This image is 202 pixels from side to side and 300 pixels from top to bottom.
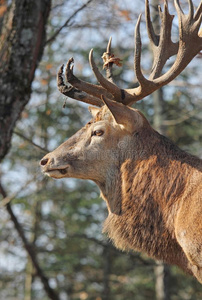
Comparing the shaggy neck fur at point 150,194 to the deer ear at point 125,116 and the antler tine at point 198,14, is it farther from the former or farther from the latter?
the antler tine at point 198,14

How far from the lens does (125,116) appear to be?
503cm

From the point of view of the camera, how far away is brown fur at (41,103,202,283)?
452 cm

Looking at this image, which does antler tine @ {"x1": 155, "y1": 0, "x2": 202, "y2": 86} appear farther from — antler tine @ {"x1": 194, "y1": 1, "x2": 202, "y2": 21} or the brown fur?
the brown fur

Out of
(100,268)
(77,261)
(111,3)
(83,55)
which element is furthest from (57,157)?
(100,268)

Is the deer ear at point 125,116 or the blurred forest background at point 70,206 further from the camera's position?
the blurred forest background at point 70,206

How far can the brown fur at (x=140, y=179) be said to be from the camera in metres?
4.52

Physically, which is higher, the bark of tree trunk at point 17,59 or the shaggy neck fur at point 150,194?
the bark of tree trunk at point 17,59

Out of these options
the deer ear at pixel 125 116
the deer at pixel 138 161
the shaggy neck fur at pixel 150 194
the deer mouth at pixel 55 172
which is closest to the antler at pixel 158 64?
the deer at pixel 138 161

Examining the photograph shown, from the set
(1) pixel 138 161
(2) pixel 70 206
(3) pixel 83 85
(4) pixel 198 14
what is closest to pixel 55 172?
(1) pixel 138 161

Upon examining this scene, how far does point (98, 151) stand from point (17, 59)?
70.7 inches

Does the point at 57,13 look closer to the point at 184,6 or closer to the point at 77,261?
the point at 184,6

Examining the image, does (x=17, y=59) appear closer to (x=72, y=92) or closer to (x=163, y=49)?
(x=72, y=92)

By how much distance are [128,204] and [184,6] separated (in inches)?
164

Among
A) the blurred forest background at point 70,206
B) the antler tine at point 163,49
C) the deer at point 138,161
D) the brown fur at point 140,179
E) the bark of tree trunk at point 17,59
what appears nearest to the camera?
the brown fur at point 140,179
